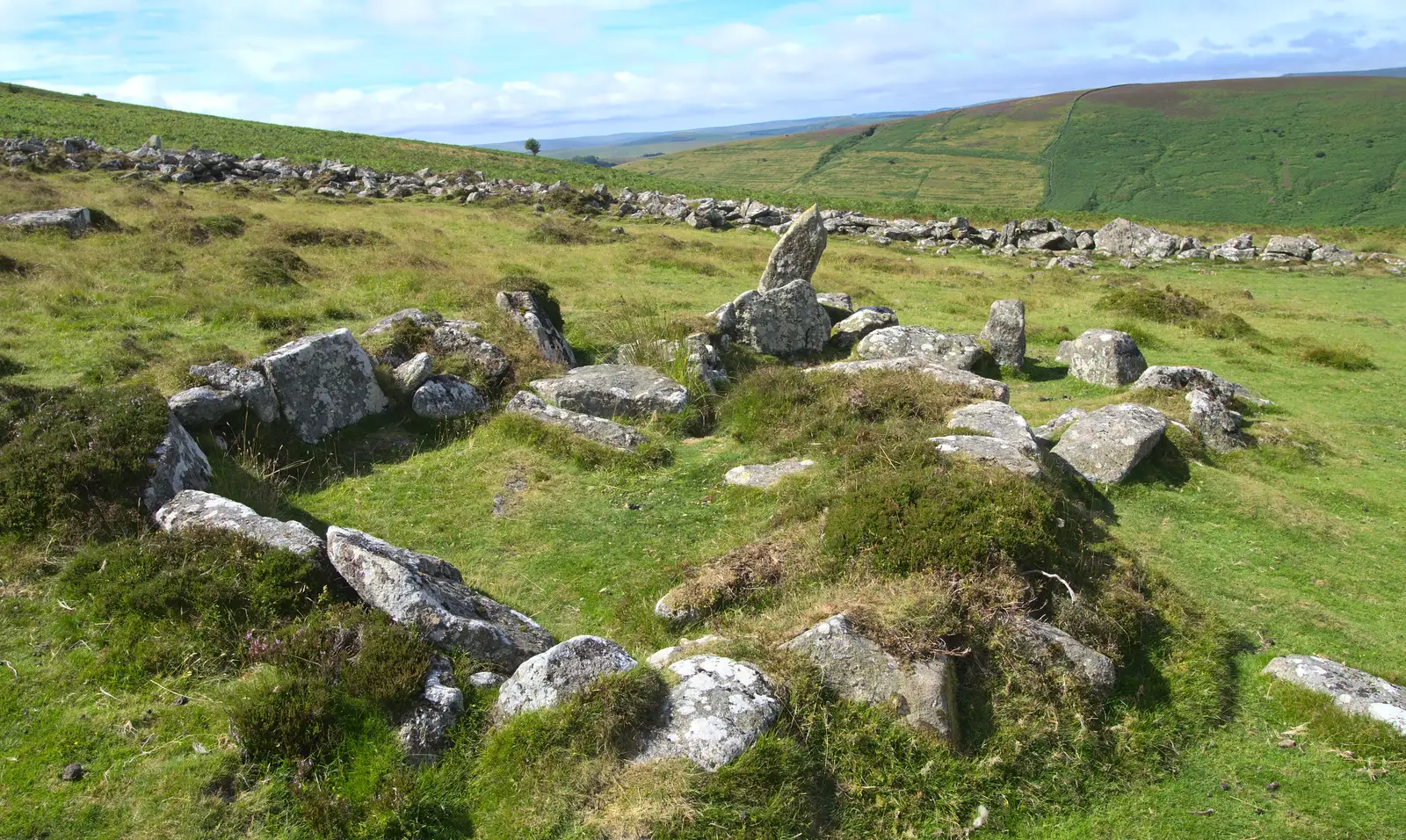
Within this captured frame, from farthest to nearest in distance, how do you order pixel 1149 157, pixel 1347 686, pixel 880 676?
1. pixel 1149 157
2. pixel 1347 686
3. pixel 880 676

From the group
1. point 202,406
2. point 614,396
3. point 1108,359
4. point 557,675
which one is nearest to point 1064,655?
point 557,675

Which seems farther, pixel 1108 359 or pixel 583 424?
pixel 1108 359

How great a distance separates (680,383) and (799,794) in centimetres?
910

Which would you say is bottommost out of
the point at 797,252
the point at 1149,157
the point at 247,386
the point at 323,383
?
the point at 323,383

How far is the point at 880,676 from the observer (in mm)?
6266

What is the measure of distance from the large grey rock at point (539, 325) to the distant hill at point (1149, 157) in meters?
39.7

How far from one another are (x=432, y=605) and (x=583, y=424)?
19.3 feet

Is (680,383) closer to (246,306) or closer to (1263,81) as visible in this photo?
(246,306)

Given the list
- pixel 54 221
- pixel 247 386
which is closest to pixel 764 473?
pixel 247 386

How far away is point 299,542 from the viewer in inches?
292

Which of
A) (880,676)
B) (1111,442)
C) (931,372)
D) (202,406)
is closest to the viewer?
(880,676)

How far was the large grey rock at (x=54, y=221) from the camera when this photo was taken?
21.6 meters

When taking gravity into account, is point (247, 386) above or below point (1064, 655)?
above

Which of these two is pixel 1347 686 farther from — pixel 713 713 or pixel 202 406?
pixel 202 406
